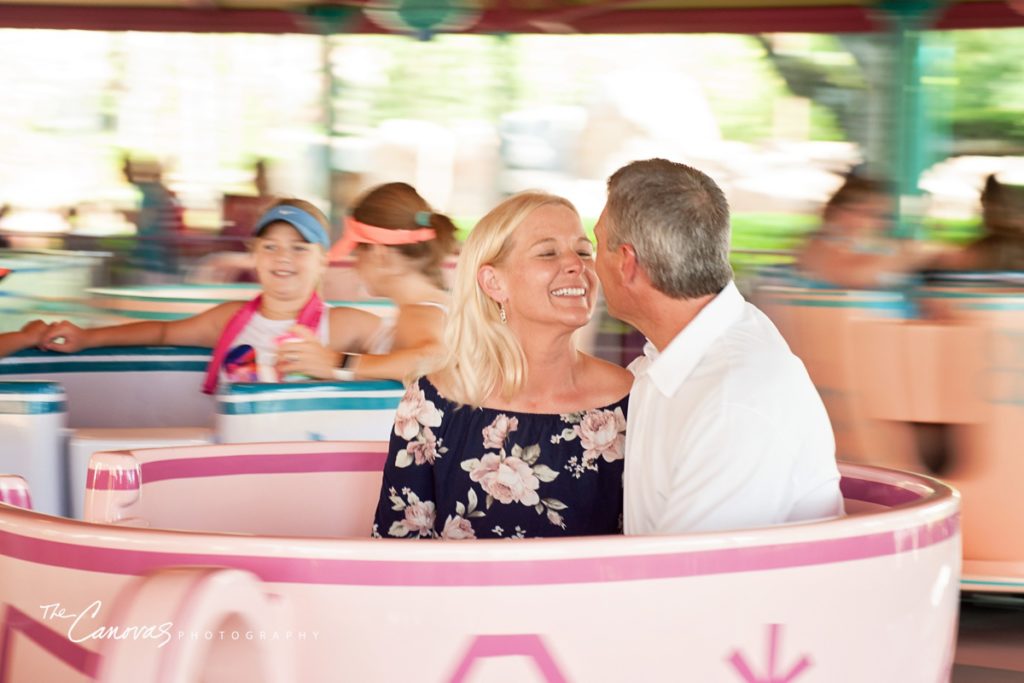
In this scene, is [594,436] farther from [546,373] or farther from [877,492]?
[877,492]

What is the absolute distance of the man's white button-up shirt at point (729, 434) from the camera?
1.43 metres

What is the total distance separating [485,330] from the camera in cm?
199

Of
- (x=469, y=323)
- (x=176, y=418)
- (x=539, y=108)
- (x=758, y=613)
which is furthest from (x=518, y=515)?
(x=539, y=108)

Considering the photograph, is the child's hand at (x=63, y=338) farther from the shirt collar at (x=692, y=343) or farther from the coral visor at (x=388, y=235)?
the shirt collar at (x=692, y=343)

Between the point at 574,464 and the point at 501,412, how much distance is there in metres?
0.13

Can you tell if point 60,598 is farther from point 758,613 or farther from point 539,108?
point 539,108

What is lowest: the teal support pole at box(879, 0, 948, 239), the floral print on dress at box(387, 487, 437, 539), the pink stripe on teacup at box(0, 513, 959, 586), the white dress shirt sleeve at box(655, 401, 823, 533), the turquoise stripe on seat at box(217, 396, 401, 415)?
the floral print on dress at box(387, 487, 437, 539)

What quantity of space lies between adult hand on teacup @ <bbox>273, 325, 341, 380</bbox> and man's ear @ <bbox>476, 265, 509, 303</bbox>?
1.04m

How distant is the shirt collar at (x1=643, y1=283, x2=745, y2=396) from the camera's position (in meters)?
1.52

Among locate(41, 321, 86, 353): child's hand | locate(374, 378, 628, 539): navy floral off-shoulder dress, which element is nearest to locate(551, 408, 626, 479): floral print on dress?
locate(374, 378, 628, 539): navy floral off-shoulder dress

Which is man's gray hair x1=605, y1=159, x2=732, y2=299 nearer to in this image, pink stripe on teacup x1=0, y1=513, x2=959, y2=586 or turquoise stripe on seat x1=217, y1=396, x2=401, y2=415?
pink stripe on teacup x1=0, y1=513, x2=959, y2=586

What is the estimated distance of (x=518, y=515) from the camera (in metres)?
1.88

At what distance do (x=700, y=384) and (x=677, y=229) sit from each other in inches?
7.1

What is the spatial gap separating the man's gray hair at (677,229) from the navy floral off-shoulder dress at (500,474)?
0.41m
